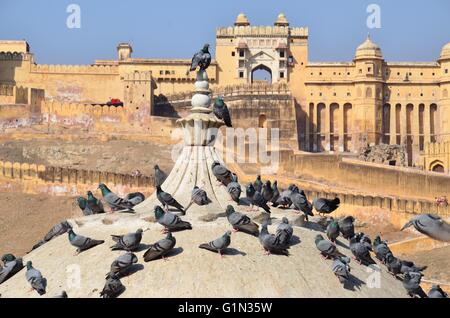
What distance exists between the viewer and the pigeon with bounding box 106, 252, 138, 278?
9.24 metres

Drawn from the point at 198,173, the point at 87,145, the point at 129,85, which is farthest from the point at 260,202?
the point at 129,85

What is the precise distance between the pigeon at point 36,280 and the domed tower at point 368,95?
48.3 metres

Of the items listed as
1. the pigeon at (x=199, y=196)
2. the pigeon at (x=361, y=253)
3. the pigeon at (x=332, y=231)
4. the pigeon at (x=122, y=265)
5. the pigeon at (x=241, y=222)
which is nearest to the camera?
the pigeon at (x=122, y=265)

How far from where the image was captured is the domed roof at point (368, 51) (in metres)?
56.9

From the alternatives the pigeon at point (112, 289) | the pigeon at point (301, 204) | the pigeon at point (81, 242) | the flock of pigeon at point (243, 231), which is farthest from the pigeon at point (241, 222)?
the pigeon at point (112, 289)

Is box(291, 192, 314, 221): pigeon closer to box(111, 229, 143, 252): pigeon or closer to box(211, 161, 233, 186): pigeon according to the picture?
box(211, 161, 233, 186): pigeon

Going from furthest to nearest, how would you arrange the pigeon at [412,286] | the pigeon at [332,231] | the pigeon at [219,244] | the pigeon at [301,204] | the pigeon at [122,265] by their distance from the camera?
the pigeon at [301,204], the pigeon at [332,231], the pigeon at [412,286], the pigeon at [219,244], the pigeon at [122,265]

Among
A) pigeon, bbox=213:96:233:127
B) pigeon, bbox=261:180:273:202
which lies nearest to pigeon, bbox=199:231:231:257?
pigeon, bbox=261:180:273:202

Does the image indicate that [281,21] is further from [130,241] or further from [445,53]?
[130,241]

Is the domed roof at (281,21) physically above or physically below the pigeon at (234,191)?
above

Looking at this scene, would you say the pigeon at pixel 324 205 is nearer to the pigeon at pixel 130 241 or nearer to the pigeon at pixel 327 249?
the pigeon at pixel 327 249

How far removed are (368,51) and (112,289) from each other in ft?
165

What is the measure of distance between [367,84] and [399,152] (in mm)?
11089

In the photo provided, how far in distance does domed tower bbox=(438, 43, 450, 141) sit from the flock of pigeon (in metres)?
46.7
